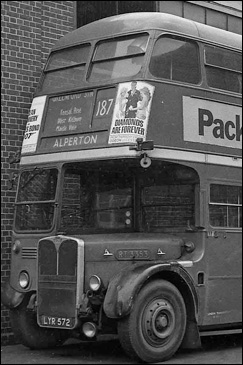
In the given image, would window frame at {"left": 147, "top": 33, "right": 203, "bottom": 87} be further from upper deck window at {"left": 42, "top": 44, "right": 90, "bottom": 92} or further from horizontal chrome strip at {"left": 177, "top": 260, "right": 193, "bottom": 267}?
horizontal chrome strip at {"left": 177, "top": 260, "right": 193, "bottom": 267}

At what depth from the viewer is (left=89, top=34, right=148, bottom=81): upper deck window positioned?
1063 centimetres

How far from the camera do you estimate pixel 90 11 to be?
45.1 feet

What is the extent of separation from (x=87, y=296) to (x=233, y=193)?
8.66ft

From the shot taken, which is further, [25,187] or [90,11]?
[90,11]

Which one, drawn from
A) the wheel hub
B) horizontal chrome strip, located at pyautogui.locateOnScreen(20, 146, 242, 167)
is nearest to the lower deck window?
horizontal chrome strip, located at pyautogui.locateOnScreen(20, 146, 242, 167)

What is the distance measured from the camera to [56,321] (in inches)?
401

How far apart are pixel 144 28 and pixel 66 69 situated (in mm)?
1240

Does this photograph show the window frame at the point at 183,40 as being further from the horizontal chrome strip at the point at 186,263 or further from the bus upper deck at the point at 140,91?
the horizontal chrome strip at the point at 186,263

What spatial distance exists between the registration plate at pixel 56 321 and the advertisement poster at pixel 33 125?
2211 mm

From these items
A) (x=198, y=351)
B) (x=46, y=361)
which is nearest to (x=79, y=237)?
(x=46, y=361)

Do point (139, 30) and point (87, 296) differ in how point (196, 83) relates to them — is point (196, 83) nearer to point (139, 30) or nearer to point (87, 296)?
point (139, 30)

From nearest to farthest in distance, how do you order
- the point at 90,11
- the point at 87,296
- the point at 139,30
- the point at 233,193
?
the point at 87,296 → the point at 139,30 → the point at 233,193 → the point at 90,11

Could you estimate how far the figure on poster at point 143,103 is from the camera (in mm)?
10336

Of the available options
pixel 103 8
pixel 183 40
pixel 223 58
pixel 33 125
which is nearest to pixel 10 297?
pixel 33 125
